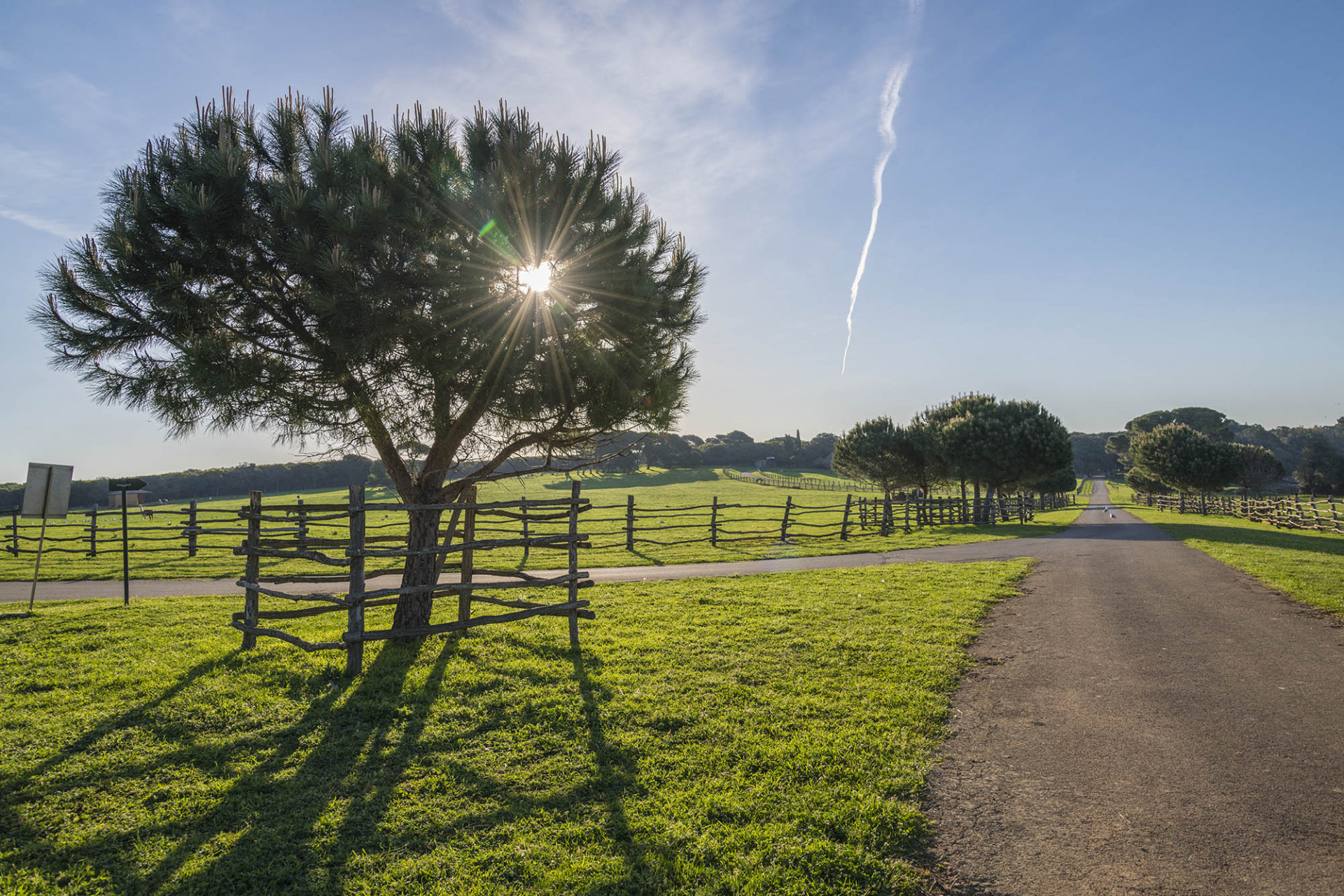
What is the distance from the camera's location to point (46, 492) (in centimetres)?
1094

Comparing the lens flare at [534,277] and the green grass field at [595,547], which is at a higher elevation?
the lens flare at [534,277]

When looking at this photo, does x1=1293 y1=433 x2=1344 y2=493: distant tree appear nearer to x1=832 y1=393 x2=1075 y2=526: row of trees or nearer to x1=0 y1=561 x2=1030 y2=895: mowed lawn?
x1=832 y1=393 x2=1075 y2=526: row of trees

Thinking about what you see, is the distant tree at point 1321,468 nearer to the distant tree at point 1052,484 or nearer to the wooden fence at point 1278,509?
the wooden fence at point 1278,509

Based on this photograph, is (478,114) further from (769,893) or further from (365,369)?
(769,893)

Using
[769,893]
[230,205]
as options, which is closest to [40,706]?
[230,205]

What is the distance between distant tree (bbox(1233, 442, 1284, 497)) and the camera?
168 feet

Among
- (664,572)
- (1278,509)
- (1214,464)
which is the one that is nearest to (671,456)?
(1214,464)

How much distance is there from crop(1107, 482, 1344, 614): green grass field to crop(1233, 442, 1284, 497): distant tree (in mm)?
30685

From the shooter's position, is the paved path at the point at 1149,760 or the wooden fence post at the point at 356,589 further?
the wooden fence post at the point at 356,589

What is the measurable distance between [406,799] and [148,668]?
5.21 meters

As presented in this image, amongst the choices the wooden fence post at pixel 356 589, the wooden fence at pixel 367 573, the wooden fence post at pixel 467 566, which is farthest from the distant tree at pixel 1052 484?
the wooden fence post at pixel 356 589

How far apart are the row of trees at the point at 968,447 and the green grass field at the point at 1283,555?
25.6ft

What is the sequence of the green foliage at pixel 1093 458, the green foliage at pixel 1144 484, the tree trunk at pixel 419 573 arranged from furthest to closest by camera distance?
the green foliage at pixel 1093 458
the green foliage at pixel 1144 484
the tree trunk at pixel 419 573

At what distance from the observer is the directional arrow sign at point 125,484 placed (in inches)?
401
